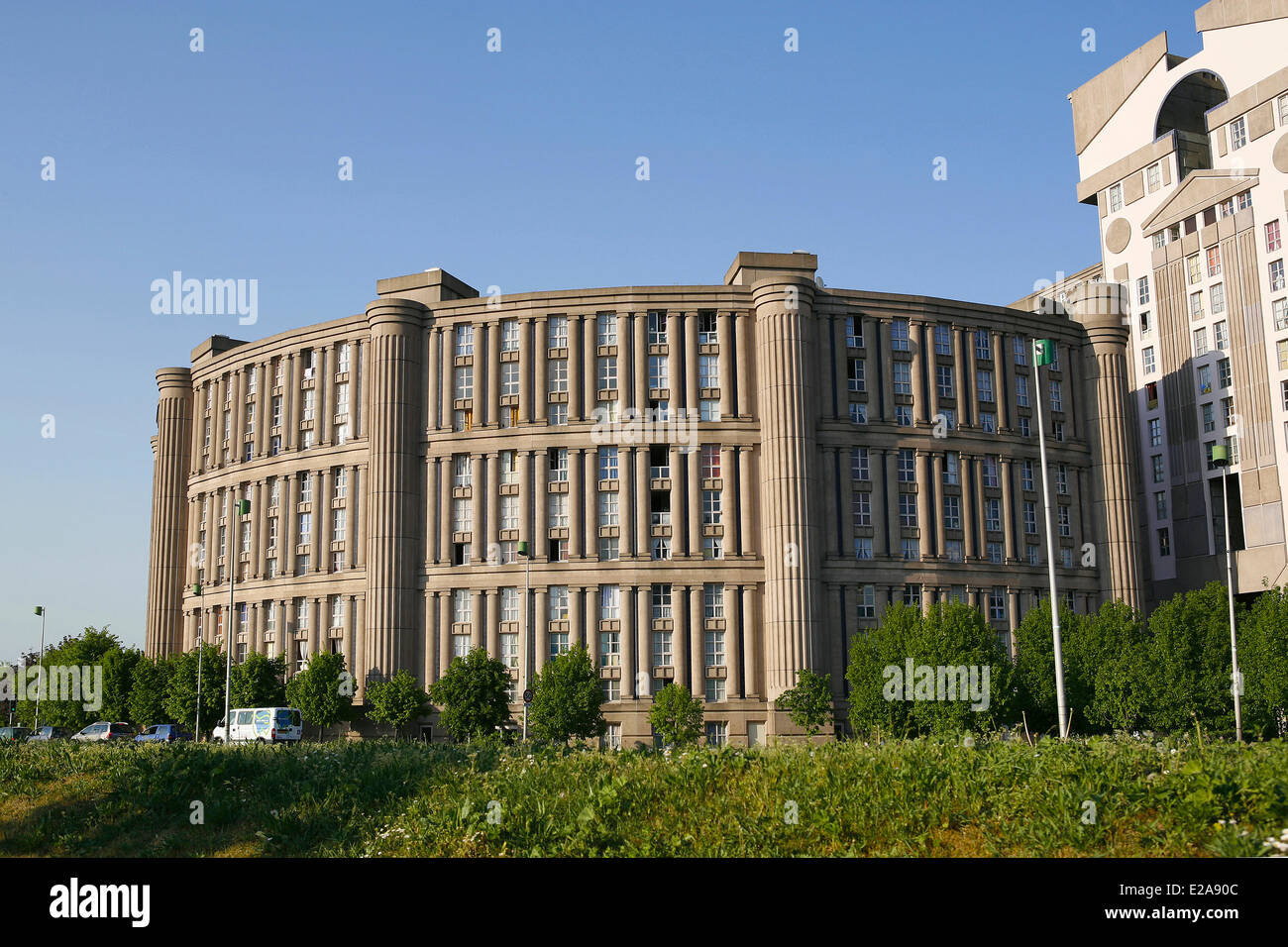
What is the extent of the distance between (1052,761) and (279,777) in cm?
1396

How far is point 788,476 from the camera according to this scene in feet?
233

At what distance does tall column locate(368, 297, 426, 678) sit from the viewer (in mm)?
72312

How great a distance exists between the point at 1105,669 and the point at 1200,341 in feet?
119

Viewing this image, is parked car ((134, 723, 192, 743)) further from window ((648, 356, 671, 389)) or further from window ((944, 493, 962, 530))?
window ((944, 493, 962, 530))

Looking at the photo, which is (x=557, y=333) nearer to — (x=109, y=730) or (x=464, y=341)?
(x=464, y=341)

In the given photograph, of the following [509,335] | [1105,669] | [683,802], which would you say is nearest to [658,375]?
[509,335]

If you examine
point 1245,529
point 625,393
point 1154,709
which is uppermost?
point 625,393

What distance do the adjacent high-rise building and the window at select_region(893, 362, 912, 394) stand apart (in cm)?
1693
